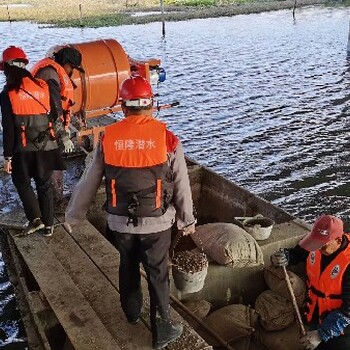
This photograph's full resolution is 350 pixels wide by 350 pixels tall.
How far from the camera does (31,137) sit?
6031 mm

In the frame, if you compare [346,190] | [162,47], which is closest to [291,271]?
[346,190]

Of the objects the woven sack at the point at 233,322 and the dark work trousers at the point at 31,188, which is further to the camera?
the dark work trousers at the point at 31,188

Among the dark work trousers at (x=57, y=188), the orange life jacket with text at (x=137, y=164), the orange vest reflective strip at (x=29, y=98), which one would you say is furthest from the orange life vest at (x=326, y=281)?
the dark work trousers at (x=57, y=188)

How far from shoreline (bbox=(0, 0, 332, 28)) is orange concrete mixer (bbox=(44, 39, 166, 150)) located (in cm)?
3202

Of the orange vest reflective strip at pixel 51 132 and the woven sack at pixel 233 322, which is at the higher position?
the orange vest reflective strip at pixel 51 132

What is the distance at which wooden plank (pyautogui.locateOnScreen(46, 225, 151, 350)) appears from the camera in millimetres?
4723

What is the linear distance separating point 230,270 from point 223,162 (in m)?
6.85

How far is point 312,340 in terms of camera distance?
4.91 meters

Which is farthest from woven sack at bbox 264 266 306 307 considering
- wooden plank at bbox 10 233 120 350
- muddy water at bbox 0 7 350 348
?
muddy water at bbox 0 7 350 348

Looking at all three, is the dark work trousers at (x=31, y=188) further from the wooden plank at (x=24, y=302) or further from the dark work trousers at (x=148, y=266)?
the dark work trousers at (x=148, y=266)

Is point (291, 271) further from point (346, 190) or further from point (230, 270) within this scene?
point (346, 190)

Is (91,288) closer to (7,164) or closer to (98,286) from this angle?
(98,286)

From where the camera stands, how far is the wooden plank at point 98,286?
4723 millimetres

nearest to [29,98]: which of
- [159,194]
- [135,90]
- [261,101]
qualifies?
[135,90]
